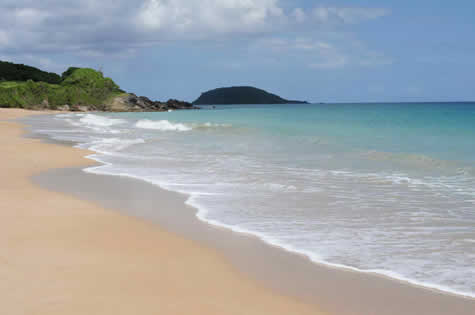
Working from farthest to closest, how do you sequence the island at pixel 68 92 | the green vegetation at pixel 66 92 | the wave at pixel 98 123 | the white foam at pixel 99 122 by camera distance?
the island at pixel 68 92 → the green vegetation at pixel 66 92 → the white foam at pixel 99 122 → the wave at pixel 98 123

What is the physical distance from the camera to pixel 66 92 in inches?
3674

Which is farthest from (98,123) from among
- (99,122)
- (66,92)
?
(66,92)

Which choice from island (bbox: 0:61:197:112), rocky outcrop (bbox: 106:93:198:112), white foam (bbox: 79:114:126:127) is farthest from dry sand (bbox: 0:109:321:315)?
rocky outcrop (bbox: 106:93:198:112)

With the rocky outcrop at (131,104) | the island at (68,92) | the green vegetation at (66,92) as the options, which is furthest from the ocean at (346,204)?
the rocky outcrop at (131,104)

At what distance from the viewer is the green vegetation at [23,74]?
356 ft

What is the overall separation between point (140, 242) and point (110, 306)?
163 centimetres

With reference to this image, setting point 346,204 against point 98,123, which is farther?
point 98,123

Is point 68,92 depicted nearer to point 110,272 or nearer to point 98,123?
point 98,123

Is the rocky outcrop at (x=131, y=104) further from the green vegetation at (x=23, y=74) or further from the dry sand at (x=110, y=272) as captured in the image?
the dry sand at (x=110, y=272)

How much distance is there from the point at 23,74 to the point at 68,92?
27.2 m

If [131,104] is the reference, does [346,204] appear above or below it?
below

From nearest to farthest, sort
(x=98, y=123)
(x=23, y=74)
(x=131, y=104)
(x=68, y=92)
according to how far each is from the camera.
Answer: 1. (x=98, y=123)
2. (x=68, y=92)
3. (x=131, y=104)
4. (x=23, y=74)

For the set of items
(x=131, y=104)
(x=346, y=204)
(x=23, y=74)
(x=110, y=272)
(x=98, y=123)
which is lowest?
(x=110, y=272)

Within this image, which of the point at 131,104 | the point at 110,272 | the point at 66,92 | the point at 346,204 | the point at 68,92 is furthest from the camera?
the point at 131,104
